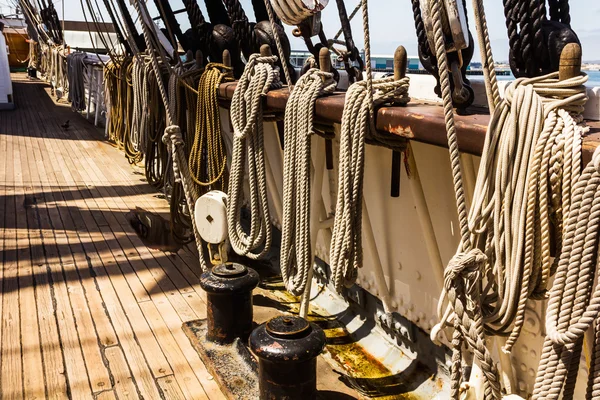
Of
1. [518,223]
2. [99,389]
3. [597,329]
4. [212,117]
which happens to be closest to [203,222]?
[212,117]

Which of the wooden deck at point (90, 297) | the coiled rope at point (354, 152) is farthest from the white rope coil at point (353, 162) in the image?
the wooden deck at point (90, 297)

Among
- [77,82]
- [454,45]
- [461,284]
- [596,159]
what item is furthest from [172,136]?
[77,82]

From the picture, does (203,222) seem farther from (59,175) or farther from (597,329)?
(59,175)

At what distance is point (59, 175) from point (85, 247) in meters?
2.39

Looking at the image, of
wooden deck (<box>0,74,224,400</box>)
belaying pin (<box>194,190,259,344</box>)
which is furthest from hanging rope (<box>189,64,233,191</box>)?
belaying pin (<box>194,190,259,344</box>)

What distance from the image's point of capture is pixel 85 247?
3.93 m

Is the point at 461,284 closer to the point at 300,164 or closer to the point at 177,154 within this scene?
the point at 300,164

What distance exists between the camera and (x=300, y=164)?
2.39m

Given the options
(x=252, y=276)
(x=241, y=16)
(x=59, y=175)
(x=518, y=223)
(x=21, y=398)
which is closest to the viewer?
(x=518, y=223)

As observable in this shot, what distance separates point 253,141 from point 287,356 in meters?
1.14

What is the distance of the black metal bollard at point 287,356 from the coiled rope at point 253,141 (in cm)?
74

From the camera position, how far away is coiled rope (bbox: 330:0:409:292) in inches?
77.9

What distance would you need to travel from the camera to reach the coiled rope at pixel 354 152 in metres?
1.98

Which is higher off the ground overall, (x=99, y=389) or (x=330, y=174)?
(x=330, y=174)
